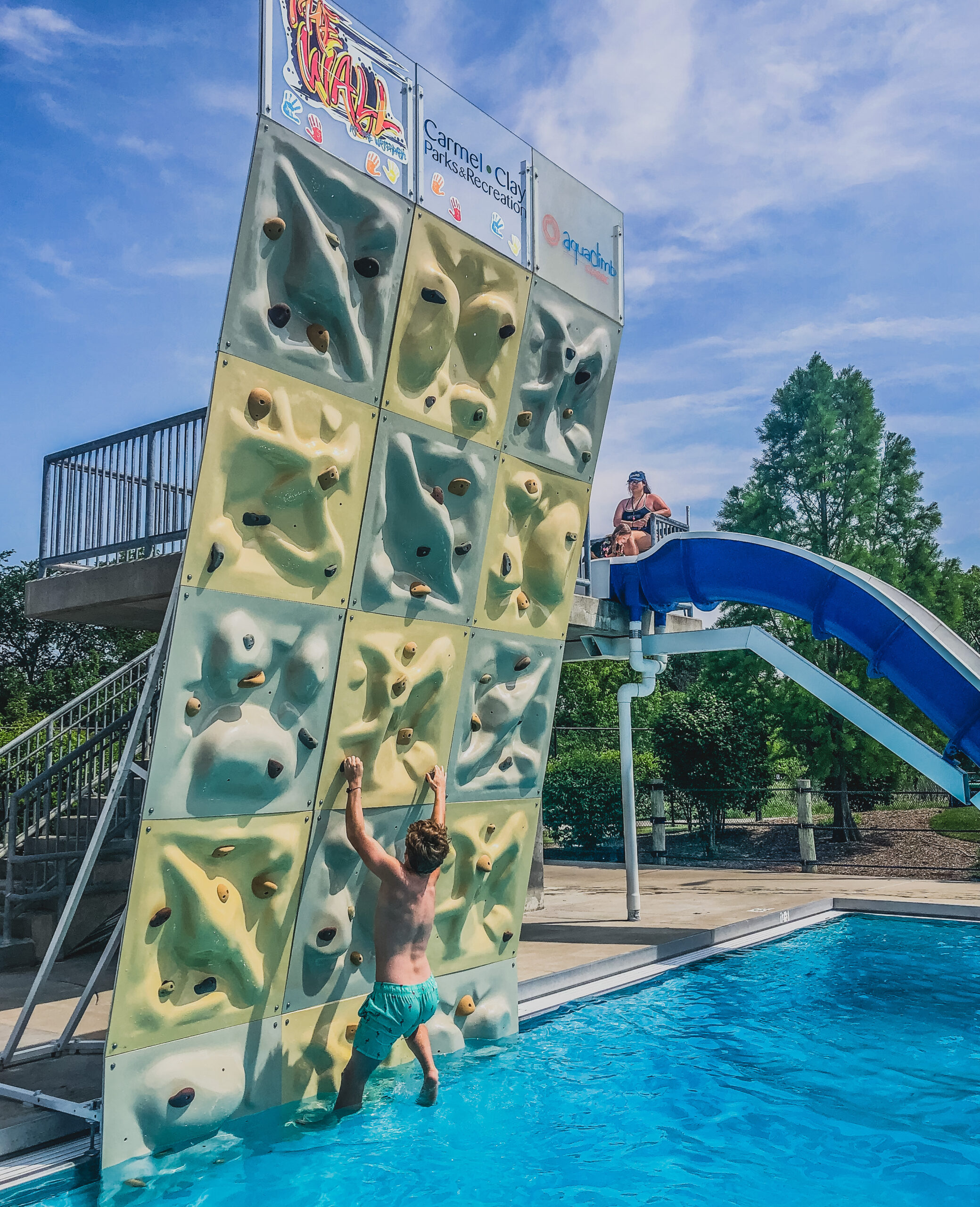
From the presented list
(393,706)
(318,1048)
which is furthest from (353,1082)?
(393,706)

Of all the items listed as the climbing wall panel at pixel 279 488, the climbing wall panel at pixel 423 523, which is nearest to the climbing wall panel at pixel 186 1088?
the climbing wall panel at pixel 279 488

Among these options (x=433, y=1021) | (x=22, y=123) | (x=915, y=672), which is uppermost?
(x=22, y=123)

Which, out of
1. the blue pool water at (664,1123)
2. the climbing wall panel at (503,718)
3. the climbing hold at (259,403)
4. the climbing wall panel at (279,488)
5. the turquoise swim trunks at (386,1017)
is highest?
the climbing hold at (259,403)

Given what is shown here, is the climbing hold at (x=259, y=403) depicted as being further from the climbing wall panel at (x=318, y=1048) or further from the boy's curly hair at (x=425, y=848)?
the climbing wall panel at (x=318, y=1048)

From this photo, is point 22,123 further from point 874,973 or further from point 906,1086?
point 874,973

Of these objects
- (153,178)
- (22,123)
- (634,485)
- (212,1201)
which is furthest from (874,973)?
(22,123)

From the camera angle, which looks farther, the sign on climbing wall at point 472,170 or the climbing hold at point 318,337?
the sign on climbing wall at point 472,170

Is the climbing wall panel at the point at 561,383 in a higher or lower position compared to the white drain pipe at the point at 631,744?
higher

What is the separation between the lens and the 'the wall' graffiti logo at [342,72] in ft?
17.2

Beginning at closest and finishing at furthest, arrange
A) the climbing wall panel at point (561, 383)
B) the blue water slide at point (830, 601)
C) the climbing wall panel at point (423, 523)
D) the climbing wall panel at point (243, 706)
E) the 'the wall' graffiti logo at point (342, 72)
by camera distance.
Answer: the climbing wall panel at point (243, 706) → the 'the wall' graffiti logo at point (342, 72) → the climbing wall panel at point (423, 523) → the climbing wall panel at point (561, 383) → the blue water slide at point (830, 601)

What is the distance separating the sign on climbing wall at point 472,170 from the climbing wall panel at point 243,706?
8.71ft

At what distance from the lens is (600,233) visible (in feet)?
25.4

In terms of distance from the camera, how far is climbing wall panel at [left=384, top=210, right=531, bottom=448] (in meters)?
6.05

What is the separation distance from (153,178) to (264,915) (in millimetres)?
6627
